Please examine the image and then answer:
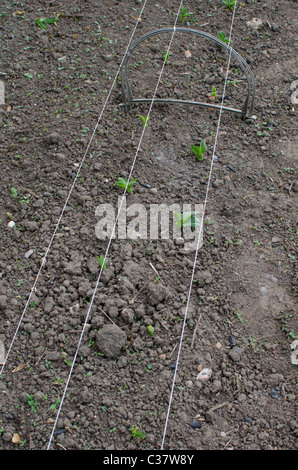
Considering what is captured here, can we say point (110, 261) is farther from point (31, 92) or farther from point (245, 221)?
point (31, 92)

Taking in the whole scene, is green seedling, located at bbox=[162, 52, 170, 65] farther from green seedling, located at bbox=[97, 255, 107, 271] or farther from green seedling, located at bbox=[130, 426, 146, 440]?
green seedling, located at bbox=[130, 426, 146, 440]

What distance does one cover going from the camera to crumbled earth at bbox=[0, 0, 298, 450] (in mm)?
2066

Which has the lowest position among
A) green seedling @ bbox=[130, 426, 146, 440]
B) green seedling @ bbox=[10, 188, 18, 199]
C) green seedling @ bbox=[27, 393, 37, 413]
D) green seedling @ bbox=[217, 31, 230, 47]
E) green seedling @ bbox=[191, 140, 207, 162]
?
green seedling @ bbox=[27, 393, 37, 413]

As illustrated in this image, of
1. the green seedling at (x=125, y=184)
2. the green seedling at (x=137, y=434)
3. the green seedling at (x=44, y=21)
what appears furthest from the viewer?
the green seedling at (x=44, y=21)

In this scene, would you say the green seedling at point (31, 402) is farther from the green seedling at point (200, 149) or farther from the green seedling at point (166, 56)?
the green seedling at point (166, 56)

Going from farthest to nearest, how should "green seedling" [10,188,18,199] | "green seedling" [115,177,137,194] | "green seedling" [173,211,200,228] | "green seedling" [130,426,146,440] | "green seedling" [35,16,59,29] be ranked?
"green seedling" [35,16,59,29], "green seedling" [10,188,18,199], "green seedling" [115,177,137,194], "green seedling" [173,211,200,228], "green seedling" [130,426,146,440]

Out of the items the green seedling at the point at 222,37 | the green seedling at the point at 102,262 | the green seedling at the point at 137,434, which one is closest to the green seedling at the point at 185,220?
the green seedling at the point at 102,262

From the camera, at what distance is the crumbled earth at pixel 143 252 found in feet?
6.78

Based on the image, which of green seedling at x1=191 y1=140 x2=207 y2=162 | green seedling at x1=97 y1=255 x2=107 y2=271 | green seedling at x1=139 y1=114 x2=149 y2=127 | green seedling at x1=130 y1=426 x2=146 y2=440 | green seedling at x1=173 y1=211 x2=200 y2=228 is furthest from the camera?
green seedling at x1=139 y1=114 x2=149 y2=127

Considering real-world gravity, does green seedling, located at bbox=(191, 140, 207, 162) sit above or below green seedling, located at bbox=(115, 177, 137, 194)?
above

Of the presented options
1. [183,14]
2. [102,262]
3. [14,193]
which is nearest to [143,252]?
[102,262]

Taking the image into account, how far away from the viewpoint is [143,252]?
261cm

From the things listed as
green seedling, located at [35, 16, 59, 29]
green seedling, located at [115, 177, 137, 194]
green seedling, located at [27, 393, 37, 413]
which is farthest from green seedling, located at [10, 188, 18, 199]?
green seedling, located at [35, 16, 59, 29]
